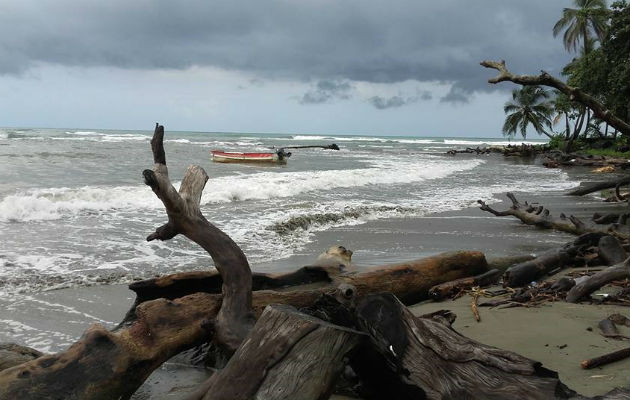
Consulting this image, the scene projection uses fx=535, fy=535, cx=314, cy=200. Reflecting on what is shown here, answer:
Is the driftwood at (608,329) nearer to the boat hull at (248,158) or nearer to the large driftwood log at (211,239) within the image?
the large driftwood log at (211,239)

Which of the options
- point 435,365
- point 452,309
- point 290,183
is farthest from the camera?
point 290,183

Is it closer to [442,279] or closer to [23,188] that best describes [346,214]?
[442,279]

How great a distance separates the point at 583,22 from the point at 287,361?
161ft

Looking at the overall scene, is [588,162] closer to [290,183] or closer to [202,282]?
[290,183]

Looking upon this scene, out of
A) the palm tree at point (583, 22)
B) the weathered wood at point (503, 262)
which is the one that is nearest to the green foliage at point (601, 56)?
the palm tree at point (583, 22)

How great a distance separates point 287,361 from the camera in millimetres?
2424

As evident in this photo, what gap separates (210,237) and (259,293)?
589 millimetres

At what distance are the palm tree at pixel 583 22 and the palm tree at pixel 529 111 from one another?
1094 cm

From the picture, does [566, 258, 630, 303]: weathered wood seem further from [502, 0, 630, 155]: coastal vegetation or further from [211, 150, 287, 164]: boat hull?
[211, 150, 287, 164]: boat hull

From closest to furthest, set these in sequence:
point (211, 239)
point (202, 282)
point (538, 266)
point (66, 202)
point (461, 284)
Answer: point (211, 239), point (202, 282), point (461, 284), point (538, 266), point (66, 202)

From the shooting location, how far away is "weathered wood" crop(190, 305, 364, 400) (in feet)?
7.85

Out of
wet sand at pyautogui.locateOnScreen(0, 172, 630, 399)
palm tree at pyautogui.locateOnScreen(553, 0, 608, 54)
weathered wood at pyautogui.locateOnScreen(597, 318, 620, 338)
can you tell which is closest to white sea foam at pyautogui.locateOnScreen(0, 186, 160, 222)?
wet sand at pyautogui.locateOnScreen(0, 172, 630, 399)

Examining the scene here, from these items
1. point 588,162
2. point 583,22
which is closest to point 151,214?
point 588,162

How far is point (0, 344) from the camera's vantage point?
135 inches
